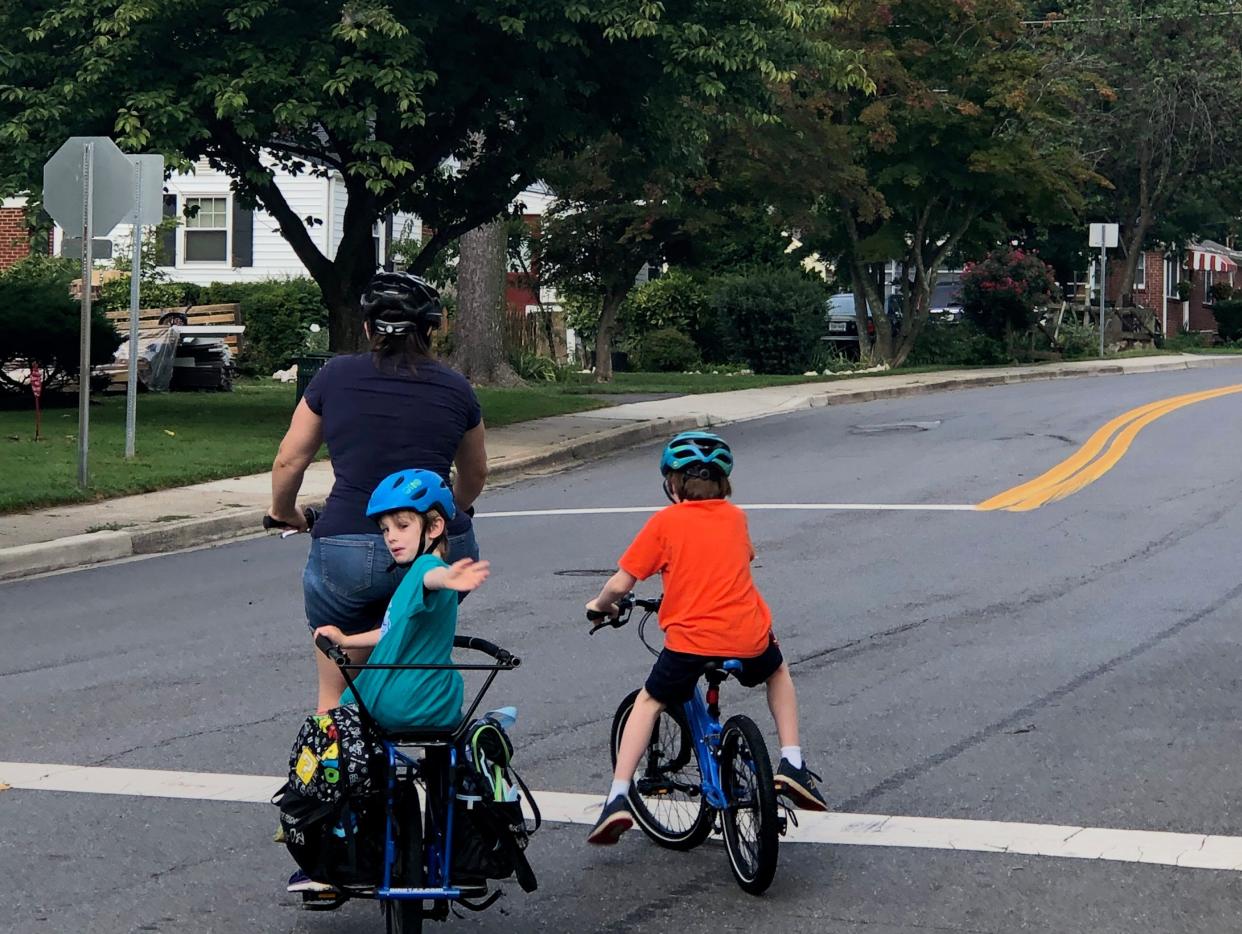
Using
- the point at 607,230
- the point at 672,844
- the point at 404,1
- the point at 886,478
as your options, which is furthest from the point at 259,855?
the point at 607,230

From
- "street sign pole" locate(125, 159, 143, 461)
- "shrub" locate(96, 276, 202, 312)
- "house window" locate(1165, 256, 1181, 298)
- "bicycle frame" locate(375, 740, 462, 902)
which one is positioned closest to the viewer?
"bicycle frame" locate(375, 740, 462, 902)

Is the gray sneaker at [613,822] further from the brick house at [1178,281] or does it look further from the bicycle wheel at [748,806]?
the brick house at [1178,281]

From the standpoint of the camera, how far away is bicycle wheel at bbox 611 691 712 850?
20.4 ft

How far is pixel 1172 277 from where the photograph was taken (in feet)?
216

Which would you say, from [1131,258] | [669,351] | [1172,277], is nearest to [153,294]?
[669,351]

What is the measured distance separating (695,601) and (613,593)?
0.27 m

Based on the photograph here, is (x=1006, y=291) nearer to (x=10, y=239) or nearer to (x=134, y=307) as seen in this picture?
(x=10, y=239)

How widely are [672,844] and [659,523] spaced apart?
1102mm

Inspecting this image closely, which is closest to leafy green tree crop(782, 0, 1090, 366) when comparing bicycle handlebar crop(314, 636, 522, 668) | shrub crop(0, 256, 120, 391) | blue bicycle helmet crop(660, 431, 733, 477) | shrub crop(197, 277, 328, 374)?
shrub crop(197, 277, 328, 374)

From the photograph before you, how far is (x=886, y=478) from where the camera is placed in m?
17.6

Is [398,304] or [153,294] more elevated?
[153,294]

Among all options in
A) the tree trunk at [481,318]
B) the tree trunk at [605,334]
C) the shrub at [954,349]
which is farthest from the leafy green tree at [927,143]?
the tree trunk at [481,318]

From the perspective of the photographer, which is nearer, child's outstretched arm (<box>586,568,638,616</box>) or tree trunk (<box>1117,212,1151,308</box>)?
child's outstretched arm (<box>586,568,638,616</box>)

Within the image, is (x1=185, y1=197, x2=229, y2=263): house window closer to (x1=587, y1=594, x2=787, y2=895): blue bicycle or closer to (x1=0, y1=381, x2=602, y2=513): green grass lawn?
(x1=0, y1=381, x2=602, y2=513): green grass lawn
